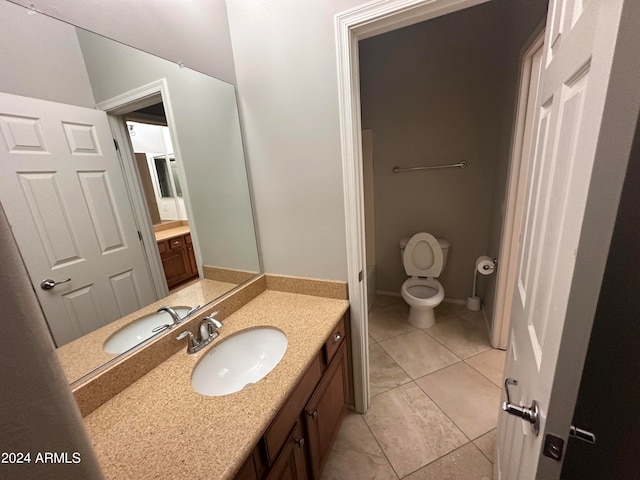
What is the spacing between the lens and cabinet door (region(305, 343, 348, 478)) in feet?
3.49

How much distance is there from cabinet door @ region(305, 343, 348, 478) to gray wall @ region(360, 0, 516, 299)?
181 centimetres

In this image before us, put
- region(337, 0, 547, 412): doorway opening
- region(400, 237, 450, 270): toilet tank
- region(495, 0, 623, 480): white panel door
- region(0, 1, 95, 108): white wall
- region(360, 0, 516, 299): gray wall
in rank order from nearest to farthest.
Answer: region(495, 0, 623, 480): white panel door < region(0, 1, 95, 108): white wall < region(337, 0, 547, 412): doorway opening < region(360, 0, 516, 299): gray wall < region(400, 237, 450, 270): toilet tank

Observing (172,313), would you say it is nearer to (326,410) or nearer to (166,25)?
(326,410)

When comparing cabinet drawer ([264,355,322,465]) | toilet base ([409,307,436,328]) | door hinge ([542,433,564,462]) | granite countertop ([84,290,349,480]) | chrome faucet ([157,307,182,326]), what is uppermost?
chrome faucet ([157,307,182,326])

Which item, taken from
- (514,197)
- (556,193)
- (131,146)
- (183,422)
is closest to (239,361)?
(183,422)

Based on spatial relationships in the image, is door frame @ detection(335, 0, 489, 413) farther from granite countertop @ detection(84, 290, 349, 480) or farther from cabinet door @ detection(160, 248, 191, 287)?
cabinet door @ detection(160, 248, 191, 287)

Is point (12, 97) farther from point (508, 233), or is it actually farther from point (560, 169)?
point (508, 233)

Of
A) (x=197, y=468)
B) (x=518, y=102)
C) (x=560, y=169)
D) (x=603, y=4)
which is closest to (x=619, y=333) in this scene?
(x=560, y=169)

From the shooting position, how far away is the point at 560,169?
56 cm

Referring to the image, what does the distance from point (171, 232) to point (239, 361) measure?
650 mm

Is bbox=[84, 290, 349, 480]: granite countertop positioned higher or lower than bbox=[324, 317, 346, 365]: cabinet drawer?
higher

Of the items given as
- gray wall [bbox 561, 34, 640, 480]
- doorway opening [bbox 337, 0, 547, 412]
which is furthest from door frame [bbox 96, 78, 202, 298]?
gray wall [bbox 561, 34, 640, 480]

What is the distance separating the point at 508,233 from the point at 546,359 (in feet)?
5.13

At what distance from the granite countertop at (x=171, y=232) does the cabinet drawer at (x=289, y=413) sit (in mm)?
805
